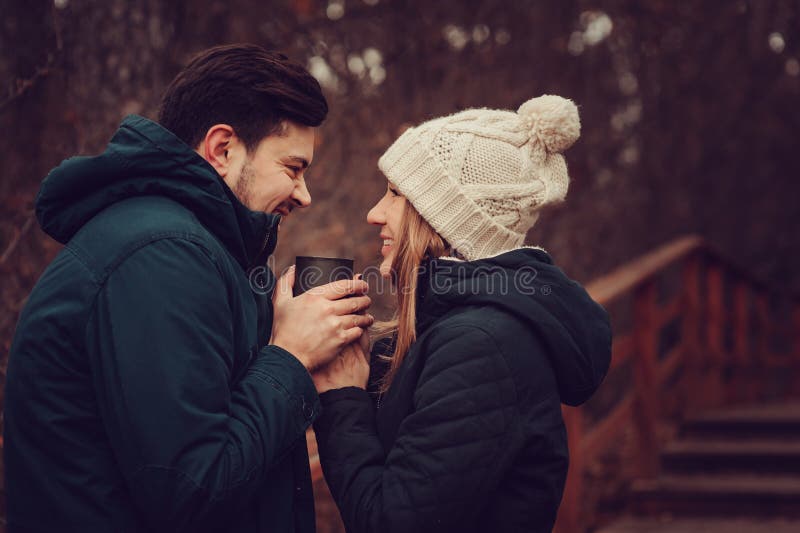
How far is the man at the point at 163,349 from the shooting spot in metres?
1.77

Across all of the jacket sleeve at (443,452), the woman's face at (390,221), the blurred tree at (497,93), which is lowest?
the jacket sleeve at (443,452)

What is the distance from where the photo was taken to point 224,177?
7.13ft

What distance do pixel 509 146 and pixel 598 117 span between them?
7.23 m

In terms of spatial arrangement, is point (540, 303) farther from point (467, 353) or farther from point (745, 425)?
point (745, 425)

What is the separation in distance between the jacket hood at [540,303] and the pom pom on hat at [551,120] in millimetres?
295

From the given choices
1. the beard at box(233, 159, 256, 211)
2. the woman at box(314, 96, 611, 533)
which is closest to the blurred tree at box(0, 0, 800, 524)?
the beard at box(233, 159, 256, 211)

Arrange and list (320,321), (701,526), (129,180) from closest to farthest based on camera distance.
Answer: (129,180), (320,321), (701,526)

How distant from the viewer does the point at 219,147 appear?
2.16 m

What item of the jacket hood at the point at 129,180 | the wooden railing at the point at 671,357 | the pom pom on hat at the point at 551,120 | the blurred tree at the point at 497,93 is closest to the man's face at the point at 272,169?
the jacket hood at the point at 129,180

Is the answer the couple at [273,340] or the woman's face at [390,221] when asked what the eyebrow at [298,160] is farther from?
the woman's face at [390,221]

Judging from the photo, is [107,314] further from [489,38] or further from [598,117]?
[598,117]

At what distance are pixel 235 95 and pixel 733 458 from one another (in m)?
5.47

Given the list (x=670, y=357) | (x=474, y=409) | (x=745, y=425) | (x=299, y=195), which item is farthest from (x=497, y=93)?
(x=474, y=409)

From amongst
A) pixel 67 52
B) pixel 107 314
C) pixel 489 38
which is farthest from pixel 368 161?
pixel 107 314
